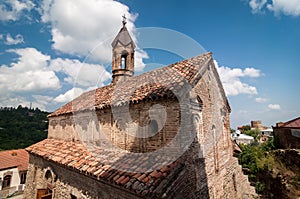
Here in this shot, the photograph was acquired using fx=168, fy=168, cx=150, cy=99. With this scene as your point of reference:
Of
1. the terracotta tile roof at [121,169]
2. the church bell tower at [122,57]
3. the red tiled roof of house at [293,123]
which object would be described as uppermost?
the church bell tower at [122,57]

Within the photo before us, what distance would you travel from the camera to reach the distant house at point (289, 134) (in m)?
19.0

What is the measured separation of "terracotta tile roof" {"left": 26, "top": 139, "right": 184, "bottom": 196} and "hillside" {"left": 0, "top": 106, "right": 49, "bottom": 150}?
41.7 m

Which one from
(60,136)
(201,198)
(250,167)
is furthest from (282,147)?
(60,136)

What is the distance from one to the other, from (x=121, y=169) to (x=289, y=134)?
2272 cm

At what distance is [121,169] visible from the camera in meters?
5.58

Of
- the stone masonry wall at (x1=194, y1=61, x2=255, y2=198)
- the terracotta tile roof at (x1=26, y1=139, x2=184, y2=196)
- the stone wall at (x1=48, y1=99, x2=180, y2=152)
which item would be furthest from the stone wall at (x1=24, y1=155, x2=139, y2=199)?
the stone masonry wall at (x1=194, y1=61, x2=255, y2=198)

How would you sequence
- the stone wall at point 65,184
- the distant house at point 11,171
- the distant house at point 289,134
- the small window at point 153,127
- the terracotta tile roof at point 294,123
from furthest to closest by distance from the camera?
the distant house at point 11,171, the terracotta tile roof at point 294,123, the distant house at point 289,134, the small window at point 153,127, the stone wall at point 65,184

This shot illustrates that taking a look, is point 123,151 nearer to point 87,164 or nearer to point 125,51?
point 87,164

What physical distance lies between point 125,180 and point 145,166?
28.7 inches

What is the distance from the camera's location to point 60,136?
39.7 feet

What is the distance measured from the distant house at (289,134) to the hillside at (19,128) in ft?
163

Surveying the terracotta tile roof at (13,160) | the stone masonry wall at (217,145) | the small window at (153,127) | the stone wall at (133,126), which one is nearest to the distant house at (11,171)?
the terracotta tile roof at (13,160)

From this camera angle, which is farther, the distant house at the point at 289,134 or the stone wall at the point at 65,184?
the distant house at the point at 289,134

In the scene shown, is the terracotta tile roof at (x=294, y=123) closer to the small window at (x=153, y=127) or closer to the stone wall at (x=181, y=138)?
the stone wall at (x=181, y=138)
